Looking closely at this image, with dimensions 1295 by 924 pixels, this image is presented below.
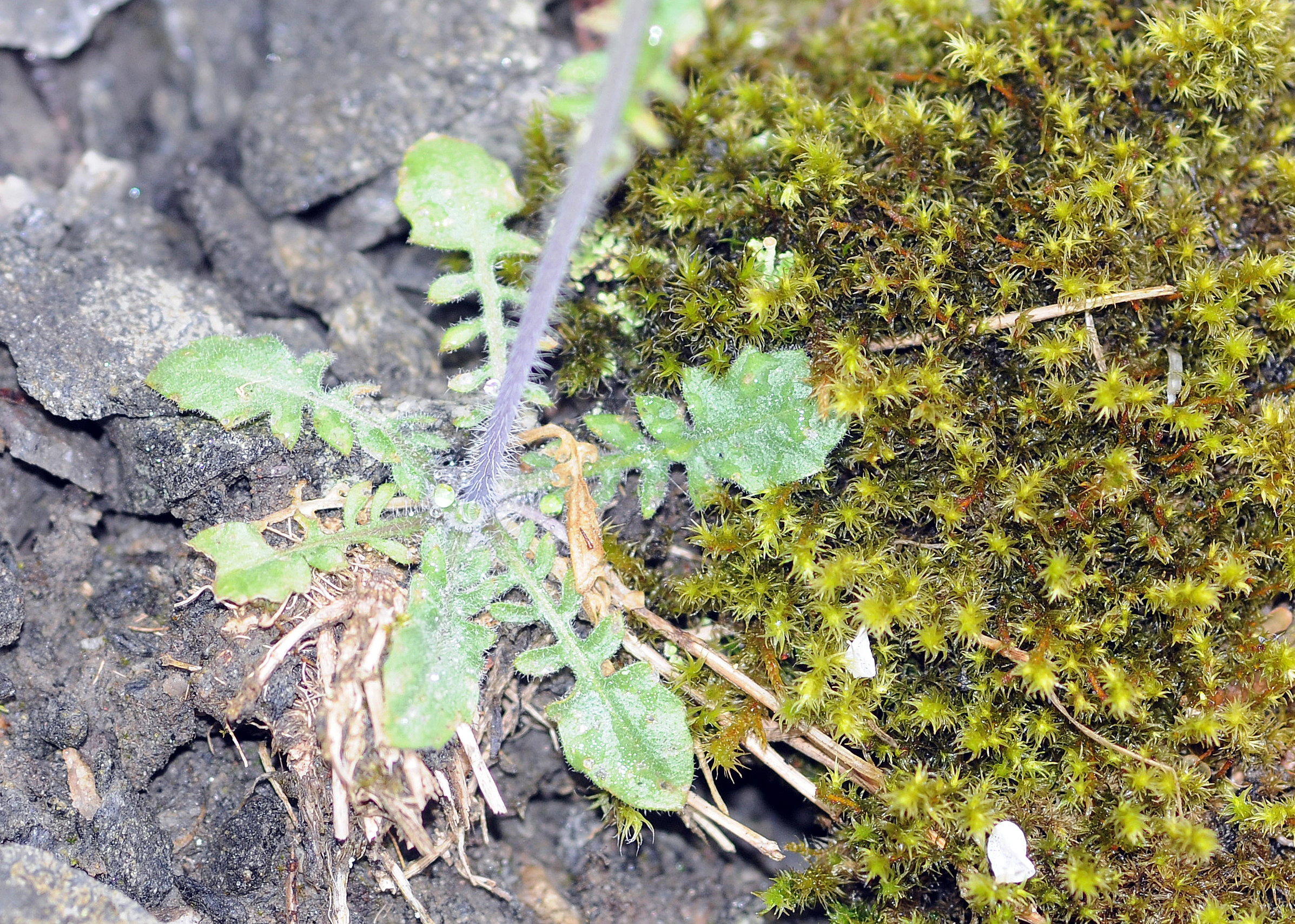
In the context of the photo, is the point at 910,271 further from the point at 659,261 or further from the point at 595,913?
the point at 595,913

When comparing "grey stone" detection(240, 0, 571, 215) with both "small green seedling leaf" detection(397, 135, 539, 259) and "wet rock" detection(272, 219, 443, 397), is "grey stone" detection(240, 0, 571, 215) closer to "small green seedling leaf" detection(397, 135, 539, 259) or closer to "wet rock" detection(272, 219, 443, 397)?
"wet rock" detection(272, 219, 443, 397)

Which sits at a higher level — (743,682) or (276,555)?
(276,555)

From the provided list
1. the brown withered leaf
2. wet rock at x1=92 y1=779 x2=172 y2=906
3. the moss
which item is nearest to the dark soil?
wet rock at x1=92 y1=779 x2=172 y2=906

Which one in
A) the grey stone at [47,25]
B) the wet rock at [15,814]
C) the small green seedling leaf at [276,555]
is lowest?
the wet rock at [15,814]

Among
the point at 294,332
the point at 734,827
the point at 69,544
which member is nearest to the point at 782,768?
the point at 734,827

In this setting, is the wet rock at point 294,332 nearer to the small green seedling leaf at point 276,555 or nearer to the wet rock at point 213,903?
the small green seedling leaf at point 276,555

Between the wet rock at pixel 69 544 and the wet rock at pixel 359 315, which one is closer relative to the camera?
the wet rock at pixel 69 544

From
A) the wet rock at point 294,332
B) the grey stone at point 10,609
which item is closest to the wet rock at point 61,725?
the grey stone at point 10,609

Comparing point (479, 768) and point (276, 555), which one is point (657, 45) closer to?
point (276, 555)
